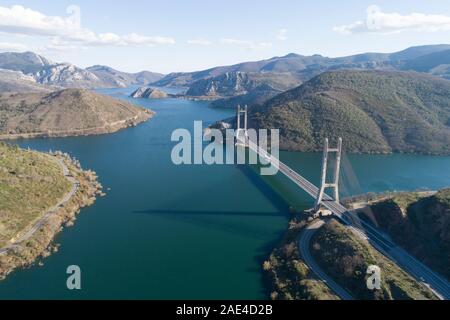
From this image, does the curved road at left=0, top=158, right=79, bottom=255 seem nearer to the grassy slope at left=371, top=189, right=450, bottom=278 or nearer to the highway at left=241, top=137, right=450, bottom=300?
the highway at left=241, top=137, right=450, bottom=300

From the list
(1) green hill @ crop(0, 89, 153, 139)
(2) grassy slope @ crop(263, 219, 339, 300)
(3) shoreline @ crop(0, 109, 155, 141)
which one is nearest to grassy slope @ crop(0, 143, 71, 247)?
(2) grassy slope @ crop(263, 219, 339, 300)

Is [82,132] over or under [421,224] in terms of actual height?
over

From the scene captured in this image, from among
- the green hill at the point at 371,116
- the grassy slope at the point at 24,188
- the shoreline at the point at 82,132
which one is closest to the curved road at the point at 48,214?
the grassy slope at the point at 24,188

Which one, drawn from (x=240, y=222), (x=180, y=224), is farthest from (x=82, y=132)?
(x=240, y=222)

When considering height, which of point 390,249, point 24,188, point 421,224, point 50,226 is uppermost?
point 24,188

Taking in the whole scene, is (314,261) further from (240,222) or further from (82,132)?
(82,132)

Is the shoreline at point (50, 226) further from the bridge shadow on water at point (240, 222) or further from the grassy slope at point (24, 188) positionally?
the bridge shadow on water at point (240, 222)
